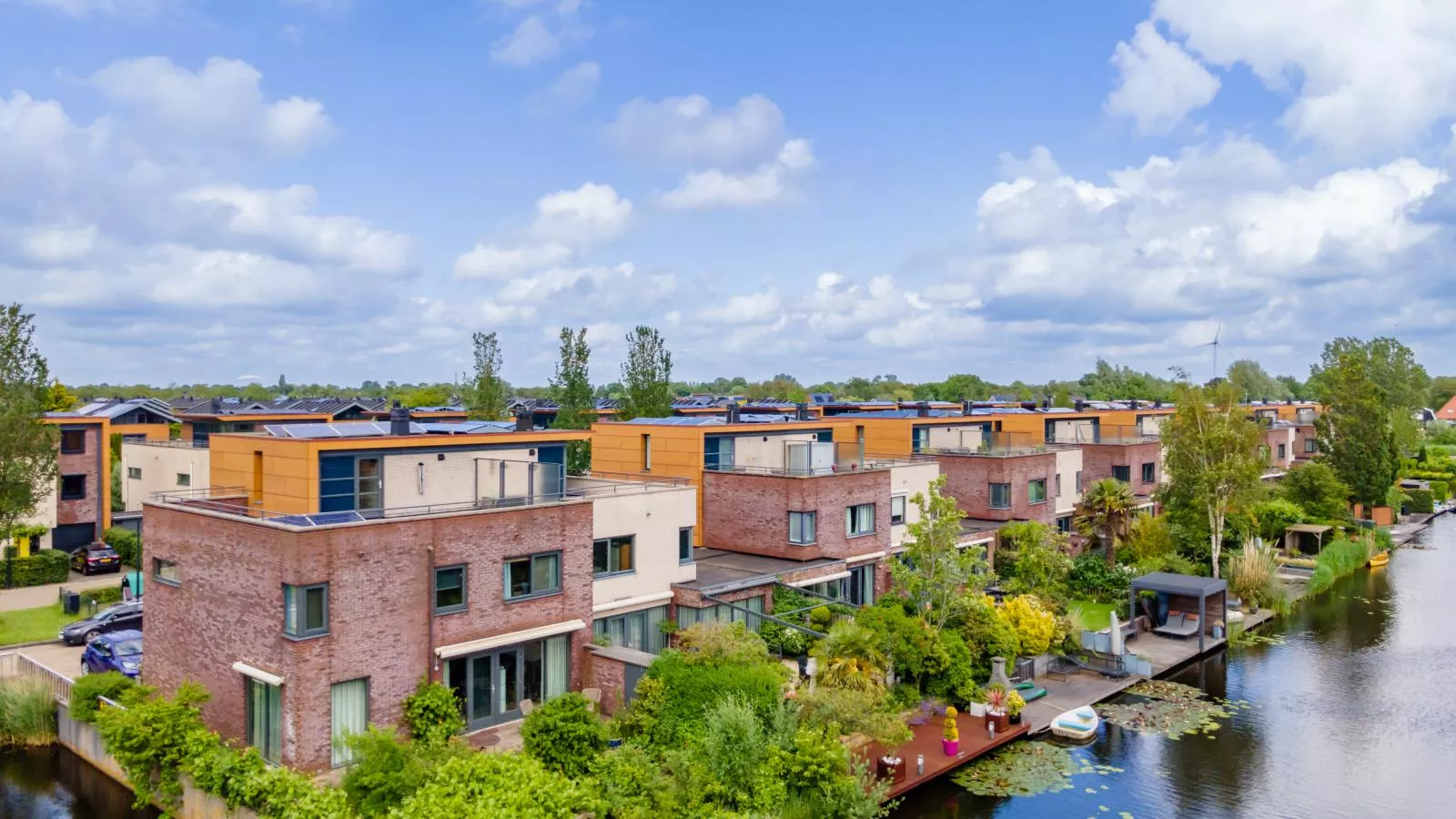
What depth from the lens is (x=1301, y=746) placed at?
Answer: 28.1 m

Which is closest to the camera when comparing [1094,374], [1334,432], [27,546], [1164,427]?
[27,546]

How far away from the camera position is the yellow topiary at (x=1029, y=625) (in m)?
32.5

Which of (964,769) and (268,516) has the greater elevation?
(268,516)

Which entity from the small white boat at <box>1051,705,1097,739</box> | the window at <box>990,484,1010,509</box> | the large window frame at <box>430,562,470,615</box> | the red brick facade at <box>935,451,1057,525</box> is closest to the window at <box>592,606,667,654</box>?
the large window frame at <box>430,562,470,615</box>

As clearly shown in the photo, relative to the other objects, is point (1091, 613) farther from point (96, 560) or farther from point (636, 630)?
point (96, 560)

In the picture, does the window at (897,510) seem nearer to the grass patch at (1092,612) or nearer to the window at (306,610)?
the grass patch at (1092,612)

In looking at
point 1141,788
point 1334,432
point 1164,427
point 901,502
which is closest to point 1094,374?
point 1334,432

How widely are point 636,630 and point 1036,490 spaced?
90.6 feet

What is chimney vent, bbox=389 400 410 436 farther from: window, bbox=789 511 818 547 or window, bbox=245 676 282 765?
window, bbox=789 511 818 547

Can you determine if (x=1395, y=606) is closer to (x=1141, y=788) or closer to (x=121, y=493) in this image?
(x=1141, y=788)

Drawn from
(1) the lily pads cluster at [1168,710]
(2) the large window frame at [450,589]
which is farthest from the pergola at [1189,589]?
(2) the large window frame at [450,589]

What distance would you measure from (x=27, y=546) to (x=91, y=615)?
11.8 m

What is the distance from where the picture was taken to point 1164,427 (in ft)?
167

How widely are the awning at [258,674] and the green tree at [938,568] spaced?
58.7ft
